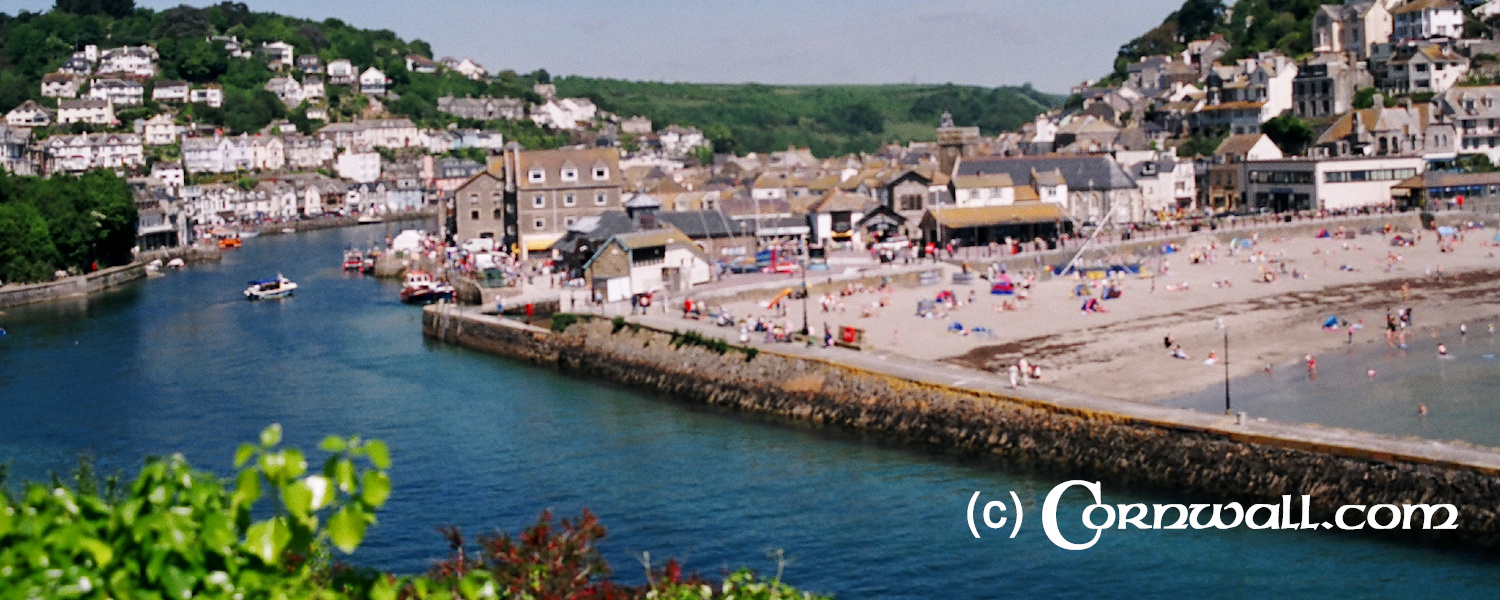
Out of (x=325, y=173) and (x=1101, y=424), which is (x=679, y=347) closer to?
(x=1101, y=424)

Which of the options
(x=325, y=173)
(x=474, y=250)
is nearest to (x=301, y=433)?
(x=474, y=250)

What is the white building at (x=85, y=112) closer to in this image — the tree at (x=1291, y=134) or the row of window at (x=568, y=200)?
the row of window at (x=568, y=200)

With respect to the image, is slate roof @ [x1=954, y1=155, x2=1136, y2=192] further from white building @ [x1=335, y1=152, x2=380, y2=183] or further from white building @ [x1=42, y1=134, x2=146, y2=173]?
white building @ [x1=42, y1=134, x2=146, y2=173]

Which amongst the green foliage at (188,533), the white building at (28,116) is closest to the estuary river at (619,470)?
the green foliage at (188,533)

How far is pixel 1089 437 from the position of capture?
24594 millimetres

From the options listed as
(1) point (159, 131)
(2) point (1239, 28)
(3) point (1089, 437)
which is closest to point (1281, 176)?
(2) point (1239, 28)

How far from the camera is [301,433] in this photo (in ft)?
97.8

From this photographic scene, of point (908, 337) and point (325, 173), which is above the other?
point (325, 173)

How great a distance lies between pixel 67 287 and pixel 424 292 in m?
16.7

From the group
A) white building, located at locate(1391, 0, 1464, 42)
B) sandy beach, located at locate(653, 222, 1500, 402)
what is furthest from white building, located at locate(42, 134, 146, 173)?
sandy beach, located at locate(653, 222, 1500, 402)

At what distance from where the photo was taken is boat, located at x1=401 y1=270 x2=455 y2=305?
52.2m

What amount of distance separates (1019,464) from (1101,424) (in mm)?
1405

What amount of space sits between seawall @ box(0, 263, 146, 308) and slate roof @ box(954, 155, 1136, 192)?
109 ft

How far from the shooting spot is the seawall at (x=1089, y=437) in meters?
20.3
